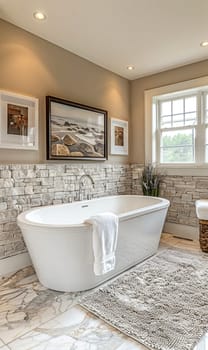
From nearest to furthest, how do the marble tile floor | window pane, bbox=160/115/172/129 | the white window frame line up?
the marble tile floor < the white window frame < window pane, bbox=160/115/172/129

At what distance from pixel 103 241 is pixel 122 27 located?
A: 2361mm

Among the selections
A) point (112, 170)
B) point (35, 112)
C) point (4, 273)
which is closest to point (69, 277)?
point (4, 273)

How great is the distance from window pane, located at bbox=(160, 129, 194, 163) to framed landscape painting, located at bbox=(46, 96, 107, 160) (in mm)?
1096

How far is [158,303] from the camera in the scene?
199 cm

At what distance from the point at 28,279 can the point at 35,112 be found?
186 centimetres

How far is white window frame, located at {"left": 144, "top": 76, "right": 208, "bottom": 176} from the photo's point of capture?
363 cm

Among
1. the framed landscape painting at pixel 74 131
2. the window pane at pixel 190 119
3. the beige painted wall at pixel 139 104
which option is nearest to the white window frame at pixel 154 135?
the beige painted wall at pixel 139 104

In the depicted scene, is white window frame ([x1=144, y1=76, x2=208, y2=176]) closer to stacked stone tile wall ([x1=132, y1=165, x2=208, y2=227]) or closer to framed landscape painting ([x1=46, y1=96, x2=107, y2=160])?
stacked stone tile wall ([x1=132, y1=165, x2=208, y2=227])

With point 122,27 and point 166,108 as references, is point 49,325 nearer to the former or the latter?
point 122,27

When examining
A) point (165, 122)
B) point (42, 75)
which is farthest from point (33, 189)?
point (165, 122)

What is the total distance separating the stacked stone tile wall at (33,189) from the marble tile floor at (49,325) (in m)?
0.54

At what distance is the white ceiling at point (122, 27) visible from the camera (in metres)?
2.33

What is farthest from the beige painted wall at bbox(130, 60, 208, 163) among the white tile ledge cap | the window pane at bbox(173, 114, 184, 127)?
the white tile ledge cap

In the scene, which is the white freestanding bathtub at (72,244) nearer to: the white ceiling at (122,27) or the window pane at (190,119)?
the window pane at (190,119)
